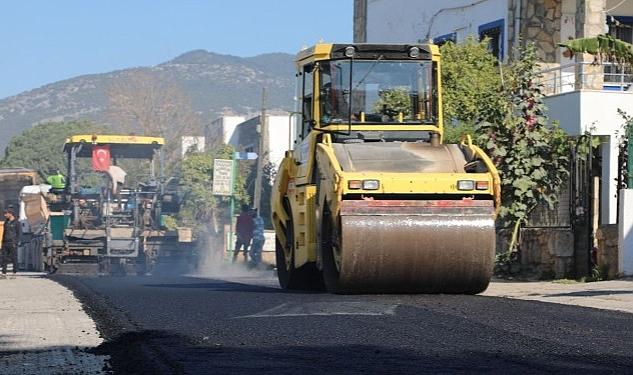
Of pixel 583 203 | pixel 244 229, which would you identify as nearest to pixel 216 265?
pixel 244 229

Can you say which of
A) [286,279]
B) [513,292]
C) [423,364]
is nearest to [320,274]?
[286,279]

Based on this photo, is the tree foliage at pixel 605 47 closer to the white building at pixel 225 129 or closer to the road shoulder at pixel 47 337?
the road shoulder at pixel 47 337

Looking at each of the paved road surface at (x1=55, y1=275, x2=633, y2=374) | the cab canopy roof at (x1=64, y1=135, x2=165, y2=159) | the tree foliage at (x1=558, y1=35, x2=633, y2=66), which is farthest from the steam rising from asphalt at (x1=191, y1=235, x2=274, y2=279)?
the paved road surface at (x1=55, y1=275, x2=633, y2=374)

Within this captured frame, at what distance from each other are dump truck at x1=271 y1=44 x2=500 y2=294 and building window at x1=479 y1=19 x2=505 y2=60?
11.9m

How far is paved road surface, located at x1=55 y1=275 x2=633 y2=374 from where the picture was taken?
27.3ft

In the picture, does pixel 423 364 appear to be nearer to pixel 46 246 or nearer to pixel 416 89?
pixel 416 89

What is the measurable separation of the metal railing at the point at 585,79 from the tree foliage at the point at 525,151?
6.57ft

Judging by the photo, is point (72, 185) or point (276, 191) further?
point (72, 185)

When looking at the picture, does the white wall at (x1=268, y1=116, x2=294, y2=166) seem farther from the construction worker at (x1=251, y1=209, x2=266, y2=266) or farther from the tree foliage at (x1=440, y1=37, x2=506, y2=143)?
the tree foliage at (x1=440, y1=37, x2=506, y2=143)

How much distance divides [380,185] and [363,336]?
4733 millimetres

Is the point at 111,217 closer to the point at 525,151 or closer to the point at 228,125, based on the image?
the point at 525,151

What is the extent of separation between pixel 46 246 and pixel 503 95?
1239 centimetres

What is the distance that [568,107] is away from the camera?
23516 mm

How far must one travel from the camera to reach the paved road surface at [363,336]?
8.32m
